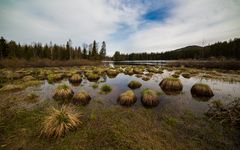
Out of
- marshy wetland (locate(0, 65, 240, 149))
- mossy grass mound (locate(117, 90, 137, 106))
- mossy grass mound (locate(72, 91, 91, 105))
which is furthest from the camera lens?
mossy grass mound (locate(72, 91, 91, 105))

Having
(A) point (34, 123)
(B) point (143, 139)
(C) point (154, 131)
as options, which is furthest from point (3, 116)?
(C) point (154, 131)

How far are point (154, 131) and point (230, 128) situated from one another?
144 inches

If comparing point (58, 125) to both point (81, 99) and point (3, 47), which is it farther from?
point (3, 47)

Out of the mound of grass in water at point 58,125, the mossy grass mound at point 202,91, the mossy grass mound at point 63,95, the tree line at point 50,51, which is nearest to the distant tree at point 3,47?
the tree line at point 50,51

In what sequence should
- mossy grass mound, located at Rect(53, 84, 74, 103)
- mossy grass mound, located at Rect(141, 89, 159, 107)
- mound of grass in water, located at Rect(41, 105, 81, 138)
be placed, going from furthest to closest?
mossy grass mound, located at Rect(53, 84, 74, 103)
mossy grass mound, located at Rect(141, 89, 159, 107)
mound of grass in water, located at Rect(41, 105, 81, 138)

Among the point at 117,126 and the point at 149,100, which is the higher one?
the point at 149,100

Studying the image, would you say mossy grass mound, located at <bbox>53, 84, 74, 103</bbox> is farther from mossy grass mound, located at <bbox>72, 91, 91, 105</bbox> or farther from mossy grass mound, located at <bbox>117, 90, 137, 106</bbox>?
mossy grass mound, located at <bbox>117, 90, 137, 106</bbox>

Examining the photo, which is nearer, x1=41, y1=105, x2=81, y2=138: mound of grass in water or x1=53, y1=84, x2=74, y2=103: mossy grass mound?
x1=41, y1=105, x2=81, y2=138: mound of grass in water

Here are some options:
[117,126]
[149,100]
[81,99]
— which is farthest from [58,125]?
[149,100]

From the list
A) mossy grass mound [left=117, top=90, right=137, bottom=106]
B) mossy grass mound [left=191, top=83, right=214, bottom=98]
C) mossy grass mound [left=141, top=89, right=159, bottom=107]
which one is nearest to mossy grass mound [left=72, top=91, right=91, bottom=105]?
mossy grass mound [left=117, top=90, right=137, bottom=106]

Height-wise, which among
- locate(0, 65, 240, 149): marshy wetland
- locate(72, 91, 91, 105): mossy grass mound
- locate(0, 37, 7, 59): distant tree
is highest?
locate(0, 37, 7, 59): distant tree

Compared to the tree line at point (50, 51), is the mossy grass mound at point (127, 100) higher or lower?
lower

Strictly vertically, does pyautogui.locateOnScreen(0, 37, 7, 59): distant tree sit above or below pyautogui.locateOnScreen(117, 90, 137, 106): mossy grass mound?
above

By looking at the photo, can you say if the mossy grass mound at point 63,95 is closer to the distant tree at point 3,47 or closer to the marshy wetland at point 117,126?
the marshy wetland at point 117,126
